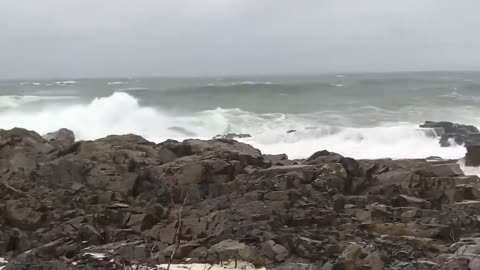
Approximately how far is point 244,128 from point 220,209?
1858 cm

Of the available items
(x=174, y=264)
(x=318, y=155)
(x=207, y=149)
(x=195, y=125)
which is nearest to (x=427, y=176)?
(x=318, y=155)

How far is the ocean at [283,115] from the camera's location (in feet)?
73.7

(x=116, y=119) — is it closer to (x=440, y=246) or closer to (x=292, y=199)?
(x=292, y=199)

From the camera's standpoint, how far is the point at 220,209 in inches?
389

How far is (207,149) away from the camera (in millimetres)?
13219

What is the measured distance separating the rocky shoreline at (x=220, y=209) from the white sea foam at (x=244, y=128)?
760 cm

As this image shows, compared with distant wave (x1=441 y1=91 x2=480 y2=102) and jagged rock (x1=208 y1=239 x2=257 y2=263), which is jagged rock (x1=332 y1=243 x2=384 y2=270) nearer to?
jagged rock (x1=208 y1=239 x2=257 y2=263)

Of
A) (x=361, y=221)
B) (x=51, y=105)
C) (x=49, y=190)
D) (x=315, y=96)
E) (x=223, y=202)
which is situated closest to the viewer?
(x=361, y=221)

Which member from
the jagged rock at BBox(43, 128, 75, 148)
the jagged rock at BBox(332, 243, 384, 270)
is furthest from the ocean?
the jagged rock at BBox(332, 243, 384, 270)

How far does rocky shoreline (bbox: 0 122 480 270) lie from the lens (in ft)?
26.0

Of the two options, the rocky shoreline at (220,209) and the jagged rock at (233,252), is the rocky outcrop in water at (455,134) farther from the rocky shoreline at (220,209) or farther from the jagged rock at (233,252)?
the jagged rock at (233,252)

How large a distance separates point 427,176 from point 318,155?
101 inches

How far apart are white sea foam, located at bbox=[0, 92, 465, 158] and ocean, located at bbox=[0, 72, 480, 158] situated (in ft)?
0.11

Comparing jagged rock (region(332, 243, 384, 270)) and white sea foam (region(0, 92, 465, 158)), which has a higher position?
jagged rock (region(332, 243, 384, 270))
